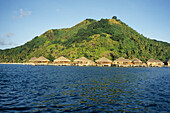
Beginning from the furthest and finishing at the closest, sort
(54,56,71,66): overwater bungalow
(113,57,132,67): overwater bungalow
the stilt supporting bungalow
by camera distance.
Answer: the stilt supporting bungalow, (54,56,71,66): overwater bungalow, (113,57,132,67): overwater bungalow

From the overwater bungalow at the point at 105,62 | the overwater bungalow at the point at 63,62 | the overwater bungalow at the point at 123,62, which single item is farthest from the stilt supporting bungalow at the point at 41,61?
the overwater bungalow at the point at 123,62

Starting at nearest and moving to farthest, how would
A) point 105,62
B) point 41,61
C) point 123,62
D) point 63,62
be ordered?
point 105,62, point 123,62, point 63,62, point 41,61

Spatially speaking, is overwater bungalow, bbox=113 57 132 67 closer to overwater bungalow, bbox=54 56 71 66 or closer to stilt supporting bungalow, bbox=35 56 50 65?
overwater bungalow, bbox=54 56 71 66

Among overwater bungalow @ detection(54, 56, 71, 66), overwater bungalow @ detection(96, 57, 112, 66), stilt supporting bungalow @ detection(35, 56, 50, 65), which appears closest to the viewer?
overwater bungalow @ detection(96, 57, 112, 66)

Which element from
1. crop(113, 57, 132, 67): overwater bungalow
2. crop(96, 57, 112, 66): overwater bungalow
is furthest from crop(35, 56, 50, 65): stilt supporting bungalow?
crop(113, 57, 132, 67): overwater bungalow

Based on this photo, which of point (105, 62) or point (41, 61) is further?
point (41, 61)

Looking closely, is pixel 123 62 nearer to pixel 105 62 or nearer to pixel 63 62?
pixel 105 62

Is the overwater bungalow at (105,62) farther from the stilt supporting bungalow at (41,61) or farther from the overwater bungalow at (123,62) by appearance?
the stilt supporting bungalow at (41,61)

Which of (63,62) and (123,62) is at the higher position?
(63,62)

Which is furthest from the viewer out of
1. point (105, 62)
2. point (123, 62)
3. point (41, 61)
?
point (41, 61)

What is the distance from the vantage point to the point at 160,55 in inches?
7057

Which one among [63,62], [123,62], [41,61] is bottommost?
[123,62]

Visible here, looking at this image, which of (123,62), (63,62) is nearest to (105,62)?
(123,62)

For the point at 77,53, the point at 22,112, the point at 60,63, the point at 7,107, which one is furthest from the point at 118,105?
the point at 77,53
